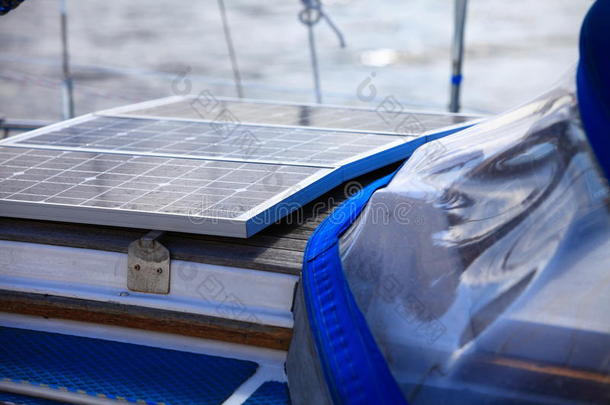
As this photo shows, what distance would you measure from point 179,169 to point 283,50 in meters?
8.58

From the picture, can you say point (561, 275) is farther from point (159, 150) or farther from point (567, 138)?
point (159, 150)

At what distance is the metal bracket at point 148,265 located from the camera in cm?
198

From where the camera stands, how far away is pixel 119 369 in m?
1.91

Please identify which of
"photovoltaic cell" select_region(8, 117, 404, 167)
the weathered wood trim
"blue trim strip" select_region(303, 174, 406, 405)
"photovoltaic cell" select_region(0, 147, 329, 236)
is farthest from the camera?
"photovoltaic cell" select_region(8, 117, 404, 167)

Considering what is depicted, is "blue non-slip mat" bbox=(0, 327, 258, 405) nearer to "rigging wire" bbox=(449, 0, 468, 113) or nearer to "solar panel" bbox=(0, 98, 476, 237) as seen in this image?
"solar panel" bbox=(0, 98, 476, 237)

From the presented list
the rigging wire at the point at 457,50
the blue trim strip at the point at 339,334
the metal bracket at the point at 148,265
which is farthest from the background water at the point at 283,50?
the blue trim strip at the point at 339,334

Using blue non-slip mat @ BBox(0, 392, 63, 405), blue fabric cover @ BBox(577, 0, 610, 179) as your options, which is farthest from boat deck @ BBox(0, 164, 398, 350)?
blue fabric cover @ BBox(577, 0, 610, 179)

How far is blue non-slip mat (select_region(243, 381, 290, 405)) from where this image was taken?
5.83ft

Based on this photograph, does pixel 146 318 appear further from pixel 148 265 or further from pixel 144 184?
pixel 144 184

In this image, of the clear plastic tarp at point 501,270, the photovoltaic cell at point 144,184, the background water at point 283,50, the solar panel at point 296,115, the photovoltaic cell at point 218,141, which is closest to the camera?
the clear plastic tarp at point 501,270

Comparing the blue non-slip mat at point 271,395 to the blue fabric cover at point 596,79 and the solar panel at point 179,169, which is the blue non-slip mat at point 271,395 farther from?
the blue fabric cover at point 596,79

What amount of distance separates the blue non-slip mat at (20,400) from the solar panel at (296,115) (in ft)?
4.38

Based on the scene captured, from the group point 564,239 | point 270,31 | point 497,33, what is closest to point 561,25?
point 497,33

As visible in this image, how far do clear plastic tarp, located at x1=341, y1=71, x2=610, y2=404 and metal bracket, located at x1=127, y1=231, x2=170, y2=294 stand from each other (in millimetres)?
492
